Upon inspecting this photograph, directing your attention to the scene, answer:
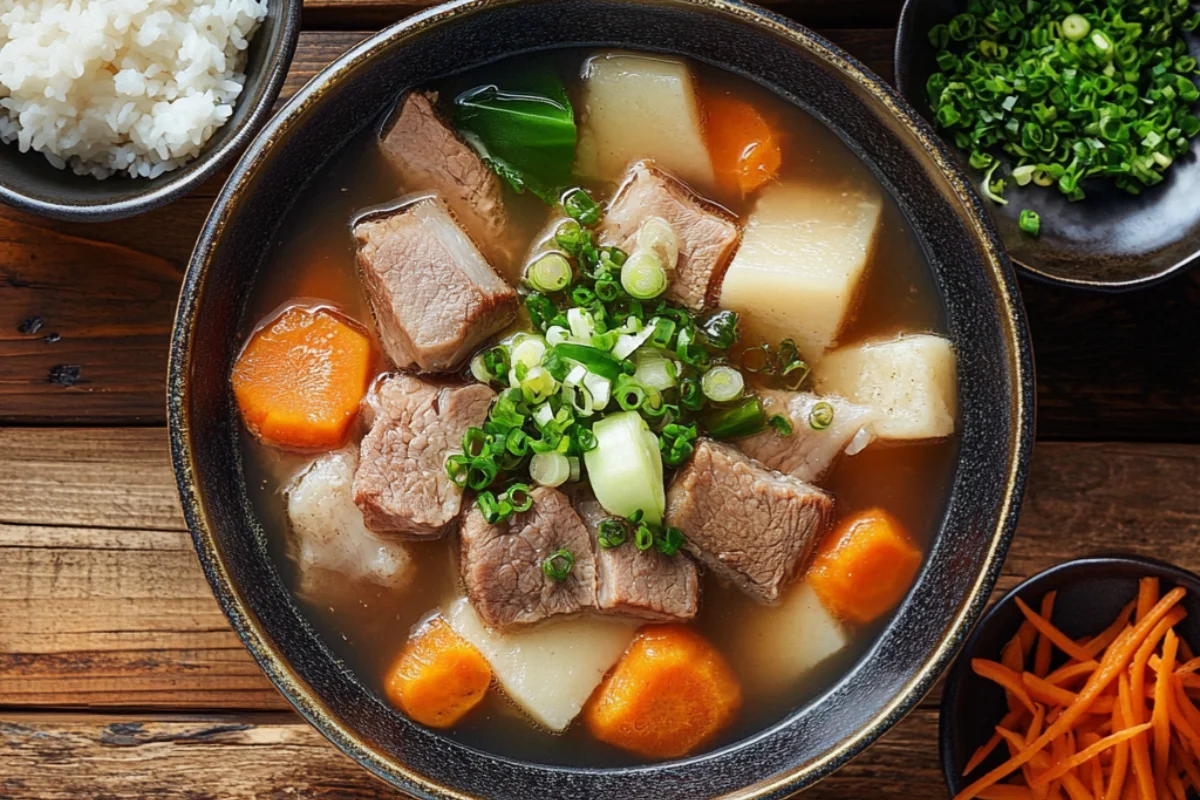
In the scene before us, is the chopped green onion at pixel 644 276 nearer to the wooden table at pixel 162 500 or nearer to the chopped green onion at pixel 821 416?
the chopped green onion at pixel 821 416

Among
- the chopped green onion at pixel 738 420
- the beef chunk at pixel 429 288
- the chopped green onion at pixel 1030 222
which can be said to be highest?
the chopped green onion at pixel 1030 222

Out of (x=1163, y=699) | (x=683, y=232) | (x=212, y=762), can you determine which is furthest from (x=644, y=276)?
(x=212, y=762)

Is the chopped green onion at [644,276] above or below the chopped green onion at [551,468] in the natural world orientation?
above

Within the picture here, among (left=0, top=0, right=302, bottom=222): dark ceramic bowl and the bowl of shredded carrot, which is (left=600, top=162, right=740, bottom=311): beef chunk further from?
the bowl of shredded carrot

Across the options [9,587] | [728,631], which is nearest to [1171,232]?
[728,631]

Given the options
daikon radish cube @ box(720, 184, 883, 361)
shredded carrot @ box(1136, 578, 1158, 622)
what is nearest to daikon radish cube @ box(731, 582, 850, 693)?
daikon radish cube @ box(720, 184, 883, 361)

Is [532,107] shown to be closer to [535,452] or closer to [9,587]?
[535,452]

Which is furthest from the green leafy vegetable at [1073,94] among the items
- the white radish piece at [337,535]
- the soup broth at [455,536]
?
the white radish piece at [337,535]
